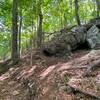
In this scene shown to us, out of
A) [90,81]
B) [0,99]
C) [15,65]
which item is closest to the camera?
[90,81]

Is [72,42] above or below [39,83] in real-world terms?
above

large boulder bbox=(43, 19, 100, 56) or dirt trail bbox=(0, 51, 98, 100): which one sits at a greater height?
large boulder bbox=(43, 19, 100, 56)

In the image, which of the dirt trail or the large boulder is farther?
the large boulder

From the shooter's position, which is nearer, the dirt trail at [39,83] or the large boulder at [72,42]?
the dirt trail at [39,83]

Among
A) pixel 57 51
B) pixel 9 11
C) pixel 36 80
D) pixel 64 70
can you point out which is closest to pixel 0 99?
pixel 36 80

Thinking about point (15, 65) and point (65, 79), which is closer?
point (65, 79)

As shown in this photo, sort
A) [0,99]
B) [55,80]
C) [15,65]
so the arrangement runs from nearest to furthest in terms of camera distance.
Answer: [55,80]
[0,99]
[15,65]

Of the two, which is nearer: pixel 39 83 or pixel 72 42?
pixel 39 83

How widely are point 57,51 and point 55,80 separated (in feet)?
15.6

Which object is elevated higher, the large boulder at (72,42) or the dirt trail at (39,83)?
the large boulder at (72,42)

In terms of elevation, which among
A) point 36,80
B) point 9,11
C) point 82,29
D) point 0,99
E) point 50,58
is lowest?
point 0,99

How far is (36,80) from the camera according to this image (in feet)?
28.1

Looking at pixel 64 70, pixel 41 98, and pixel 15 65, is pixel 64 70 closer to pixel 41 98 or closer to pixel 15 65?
pixel 41 98

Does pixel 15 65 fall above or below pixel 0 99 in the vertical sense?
above
